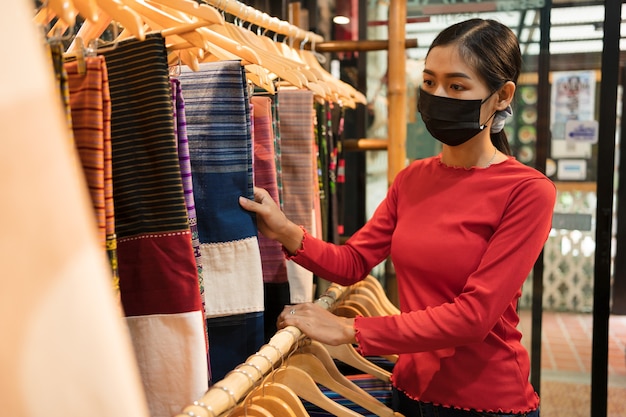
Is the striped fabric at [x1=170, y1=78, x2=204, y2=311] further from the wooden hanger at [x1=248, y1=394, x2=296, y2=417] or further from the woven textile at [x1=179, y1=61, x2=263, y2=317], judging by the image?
the wooden hanger at [x1=248, y1=394, x2=296, y2=417]

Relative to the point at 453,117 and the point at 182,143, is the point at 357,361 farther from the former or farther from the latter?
the point at 182,143

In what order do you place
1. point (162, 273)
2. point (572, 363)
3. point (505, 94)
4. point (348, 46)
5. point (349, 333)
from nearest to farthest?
point (162, 273), point (349, 333), point (505, 94), point (348, 46), point (572, 363)

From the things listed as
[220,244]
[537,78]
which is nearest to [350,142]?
[537,78]

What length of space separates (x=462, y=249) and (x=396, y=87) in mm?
1237

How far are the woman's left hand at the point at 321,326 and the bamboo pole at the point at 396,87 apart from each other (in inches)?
46.9

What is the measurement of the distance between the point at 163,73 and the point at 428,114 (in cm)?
70

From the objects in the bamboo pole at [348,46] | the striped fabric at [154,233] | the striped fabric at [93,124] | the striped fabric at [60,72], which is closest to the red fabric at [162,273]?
the striped fabric at [154,233]

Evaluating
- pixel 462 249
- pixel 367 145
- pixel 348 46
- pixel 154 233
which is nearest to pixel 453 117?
pixel 462 249

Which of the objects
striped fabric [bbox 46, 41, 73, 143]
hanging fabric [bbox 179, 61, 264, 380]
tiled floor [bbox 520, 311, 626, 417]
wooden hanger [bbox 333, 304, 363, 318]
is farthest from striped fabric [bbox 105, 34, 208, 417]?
tiled floor [bbox 520, 311, 626, 417]

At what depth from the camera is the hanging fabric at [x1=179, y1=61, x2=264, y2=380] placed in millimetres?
1172

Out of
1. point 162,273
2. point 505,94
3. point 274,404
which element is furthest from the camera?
point 505,94

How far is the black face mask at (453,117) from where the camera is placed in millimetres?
1345

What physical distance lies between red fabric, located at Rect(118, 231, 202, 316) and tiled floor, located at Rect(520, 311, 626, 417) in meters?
2.19

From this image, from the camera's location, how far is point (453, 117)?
135 cm
